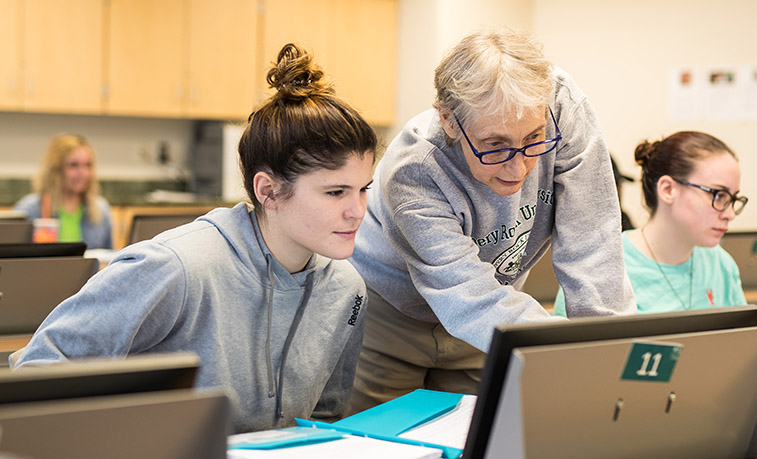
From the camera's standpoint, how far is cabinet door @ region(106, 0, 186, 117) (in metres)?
5.06

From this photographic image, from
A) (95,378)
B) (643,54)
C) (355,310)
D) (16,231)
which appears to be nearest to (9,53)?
(16,231)

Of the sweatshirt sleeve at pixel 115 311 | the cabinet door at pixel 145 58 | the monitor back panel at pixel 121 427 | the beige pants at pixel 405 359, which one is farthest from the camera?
the cabinet door at pixel 145 58

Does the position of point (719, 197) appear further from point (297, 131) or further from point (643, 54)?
point (643, 54)

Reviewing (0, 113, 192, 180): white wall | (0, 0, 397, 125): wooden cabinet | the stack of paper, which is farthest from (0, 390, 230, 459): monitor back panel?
(0, 113, 192, 180): white wall

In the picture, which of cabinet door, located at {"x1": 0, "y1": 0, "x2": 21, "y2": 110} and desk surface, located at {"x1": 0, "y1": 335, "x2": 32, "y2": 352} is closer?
desk surface, located at {"x1": 0, "y1": 335, "x2": 32, "y2": 352}

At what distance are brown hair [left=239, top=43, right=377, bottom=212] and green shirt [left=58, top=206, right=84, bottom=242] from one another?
299 cm

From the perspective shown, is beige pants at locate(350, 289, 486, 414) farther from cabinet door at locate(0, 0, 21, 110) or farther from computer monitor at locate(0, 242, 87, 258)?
cabinet door at locate(0, 0, 21, 110)

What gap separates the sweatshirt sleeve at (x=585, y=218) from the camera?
60.1 inches

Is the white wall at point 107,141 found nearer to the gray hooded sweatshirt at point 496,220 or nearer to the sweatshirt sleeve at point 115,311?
the gray hooded sweatshirt at point 496,220

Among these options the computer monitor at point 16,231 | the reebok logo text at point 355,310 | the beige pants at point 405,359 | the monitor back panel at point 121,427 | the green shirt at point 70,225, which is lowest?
the green shirt at point 70,225

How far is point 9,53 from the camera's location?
475cm

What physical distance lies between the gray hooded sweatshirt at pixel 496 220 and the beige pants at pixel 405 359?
25 cm

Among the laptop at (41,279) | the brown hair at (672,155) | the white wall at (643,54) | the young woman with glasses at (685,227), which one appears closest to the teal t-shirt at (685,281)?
the young woman with glasses at (685,227)

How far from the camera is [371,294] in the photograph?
1.92m
